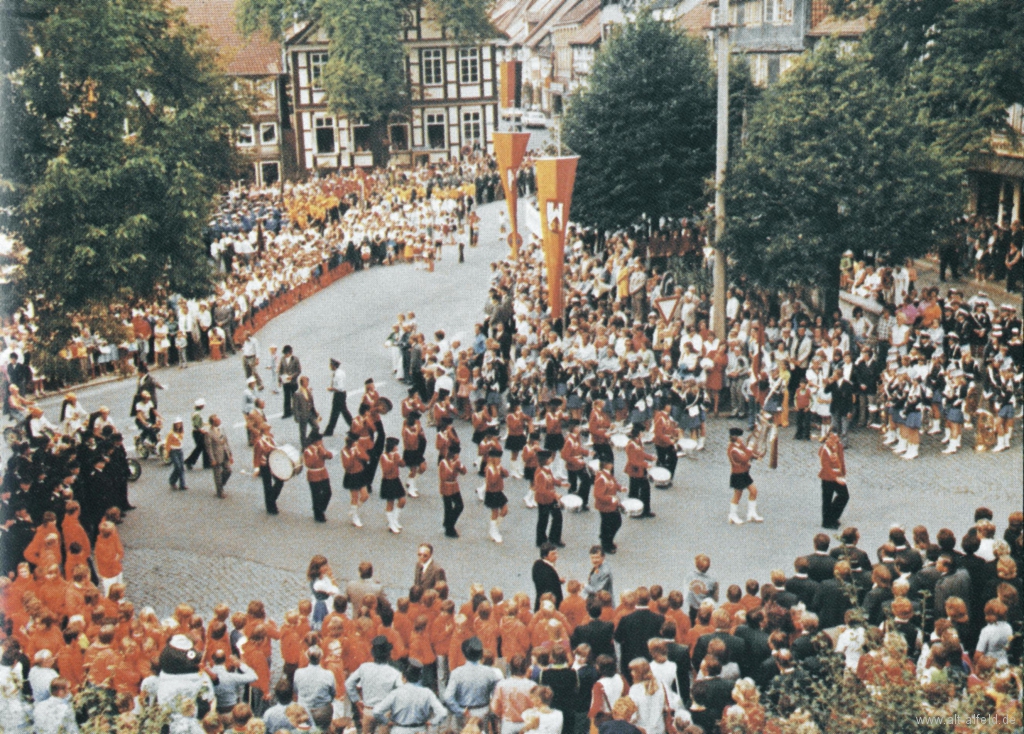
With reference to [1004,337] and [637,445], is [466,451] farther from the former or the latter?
[1004,337]

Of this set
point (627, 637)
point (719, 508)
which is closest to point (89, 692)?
point (627, 637)

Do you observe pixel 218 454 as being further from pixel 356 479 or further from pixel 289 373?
pixel 289 373

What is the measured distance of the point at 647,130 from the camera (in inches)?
1243

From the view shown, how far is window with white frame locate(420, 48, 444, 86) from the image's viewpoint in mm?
62031

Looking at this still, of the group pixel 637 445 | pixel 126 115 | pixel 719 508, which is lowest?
pixel 719 508

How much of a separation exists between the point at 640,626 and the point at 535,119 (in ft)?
266

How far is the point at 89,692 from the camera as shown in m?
9.50

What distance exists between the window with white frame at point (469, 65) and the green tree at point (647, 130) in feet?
103

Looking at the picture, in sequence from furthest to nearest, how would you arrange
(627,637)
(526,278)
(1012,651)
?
(526,278), (627,637), (1012,651)

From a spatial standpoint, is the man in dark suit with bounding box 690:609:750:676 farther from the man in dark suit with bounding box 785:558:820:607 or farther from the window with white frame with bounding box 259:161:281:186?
the window with white frame with bounding box 259:161:281:186

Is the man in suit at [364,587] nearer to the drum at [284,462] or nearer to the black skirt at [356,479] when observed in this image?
the black skirt at [356,479]

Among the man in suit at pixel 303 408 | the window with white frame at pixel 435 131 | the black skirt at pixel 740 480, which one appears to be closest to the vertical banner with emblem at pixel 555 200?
the man in suit at pixel 303 408

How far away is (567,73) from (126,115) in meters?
62.4

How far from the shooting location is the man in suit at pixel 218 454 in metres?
18.5
